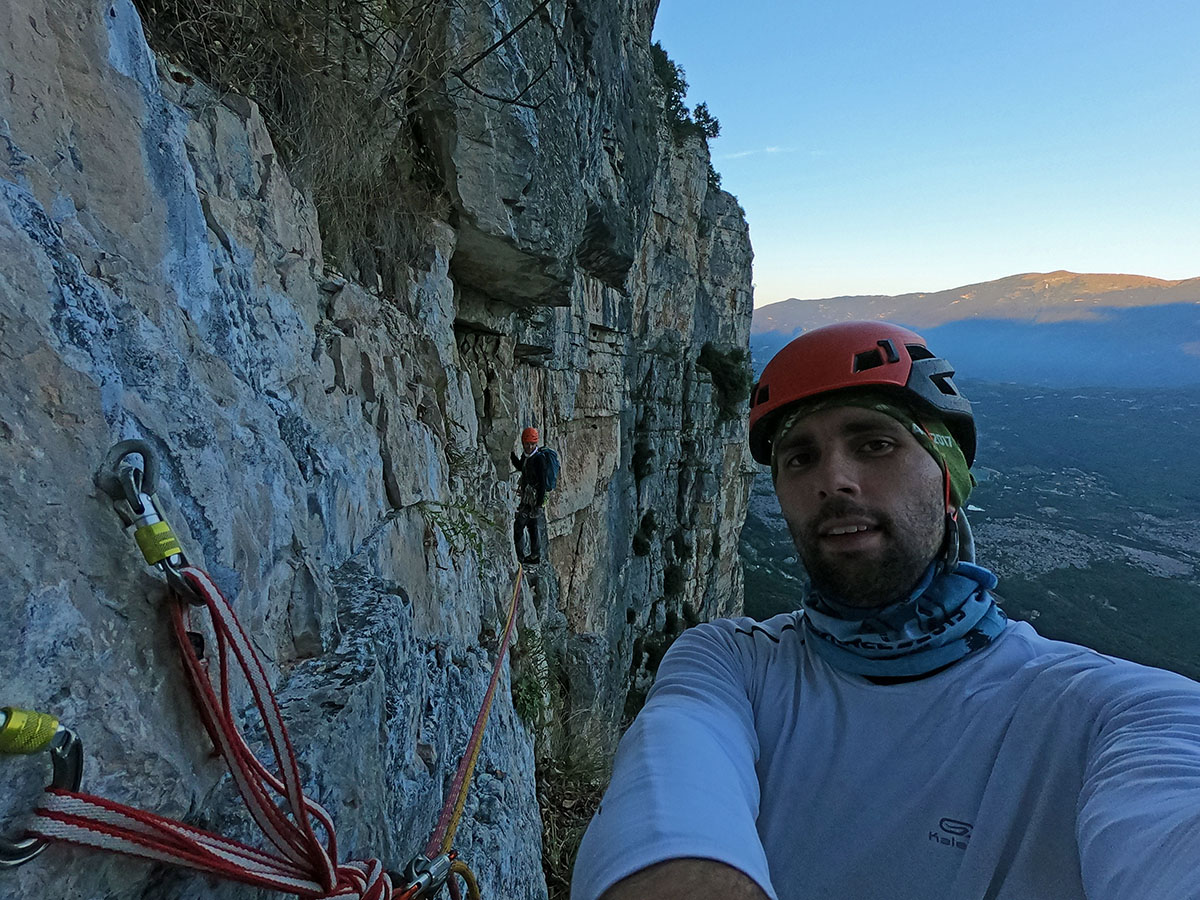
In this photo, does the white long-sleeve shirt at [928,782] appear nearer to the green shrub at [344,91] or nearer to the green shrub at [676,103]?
the green shrub at [344,91]

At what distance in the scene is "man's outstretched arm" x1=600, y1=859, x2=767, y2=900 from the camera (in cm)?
99

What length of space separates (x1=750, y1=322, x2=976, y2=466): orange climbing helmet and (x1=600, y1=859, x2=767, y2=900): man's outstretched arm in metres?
1.45

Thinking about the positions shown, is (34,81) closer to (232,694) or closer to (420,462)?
(232,694)

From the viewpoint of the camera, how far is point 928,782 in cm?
135

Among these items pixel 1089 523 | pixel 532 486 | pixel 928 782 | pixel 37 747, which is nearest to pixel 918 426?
pixel 928 782

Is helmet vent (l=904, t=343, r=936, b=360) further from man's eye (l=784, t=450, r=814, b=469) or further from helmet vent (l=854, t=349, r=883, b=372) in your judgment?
man's eye (l=784, t=450, r=814, b=469)

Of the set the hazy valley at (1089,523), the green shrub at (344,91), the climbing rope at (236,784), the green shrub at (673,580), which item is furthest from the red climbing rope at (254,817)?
the hazy valley at (1089,523)

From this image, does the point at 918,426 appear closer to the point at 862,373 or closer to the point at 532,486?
the point at 862,373

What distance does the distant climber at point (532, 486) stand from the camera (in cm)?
764

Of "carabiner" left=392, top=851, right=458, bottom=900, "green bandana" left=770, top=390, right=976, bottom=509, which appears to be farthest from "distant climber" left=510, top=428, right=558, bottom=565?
"carabiner" left=392, top=851, right=458, bottom=900

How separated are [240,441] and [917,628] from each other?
6.48 ft

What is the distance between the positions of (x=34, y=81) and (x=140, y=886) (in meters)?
1.60

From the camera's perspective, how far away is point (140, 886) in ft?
3.20

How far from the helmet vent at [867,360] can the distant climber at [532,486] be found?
585 cm
